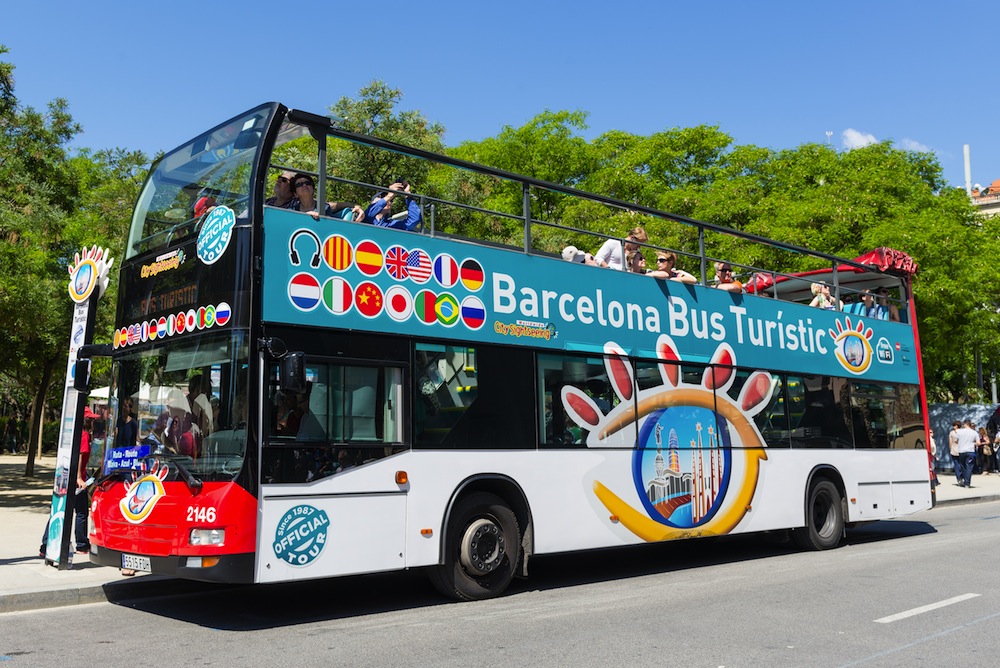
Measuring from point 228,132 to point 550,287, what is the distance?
3.70 meters

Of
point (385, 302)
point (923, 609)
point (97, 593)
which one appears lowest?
point (923, 609)

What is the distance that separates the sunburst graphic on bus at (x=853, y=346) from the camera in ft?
45.3

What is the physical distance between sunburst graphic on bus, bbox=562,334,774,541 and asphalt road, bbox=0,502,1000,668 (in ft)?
2.38

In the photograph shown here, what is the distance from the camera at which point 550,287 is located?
9.95 m

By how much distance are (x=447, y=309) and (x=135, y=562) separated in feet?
11.7

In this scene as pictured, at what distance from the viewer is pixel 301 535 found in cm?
739

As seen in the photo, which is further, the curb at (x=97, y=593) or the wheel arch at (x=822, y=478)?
the wheel arch at (x=822, y=478)

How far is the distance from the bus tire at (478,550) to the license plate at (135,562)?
8.33 feet

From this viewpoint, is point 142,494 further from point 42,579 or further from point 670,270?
point 670,270

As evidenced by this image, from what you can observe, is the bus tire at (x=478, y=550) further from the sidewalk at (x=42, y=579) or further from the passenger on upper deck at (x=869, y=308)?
the passenger on upper deck at (x=869, y=308)

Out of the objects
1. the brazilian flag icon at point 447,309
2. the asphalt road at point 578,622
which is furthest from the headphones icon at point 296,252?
the asphalt road at point 578,622

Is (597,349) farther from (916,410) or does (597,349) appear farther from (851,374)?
(916,410)

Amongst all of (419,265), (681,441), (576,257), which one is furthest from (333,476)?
(681,441)

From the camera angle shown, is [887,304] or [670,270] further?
[887,304]
